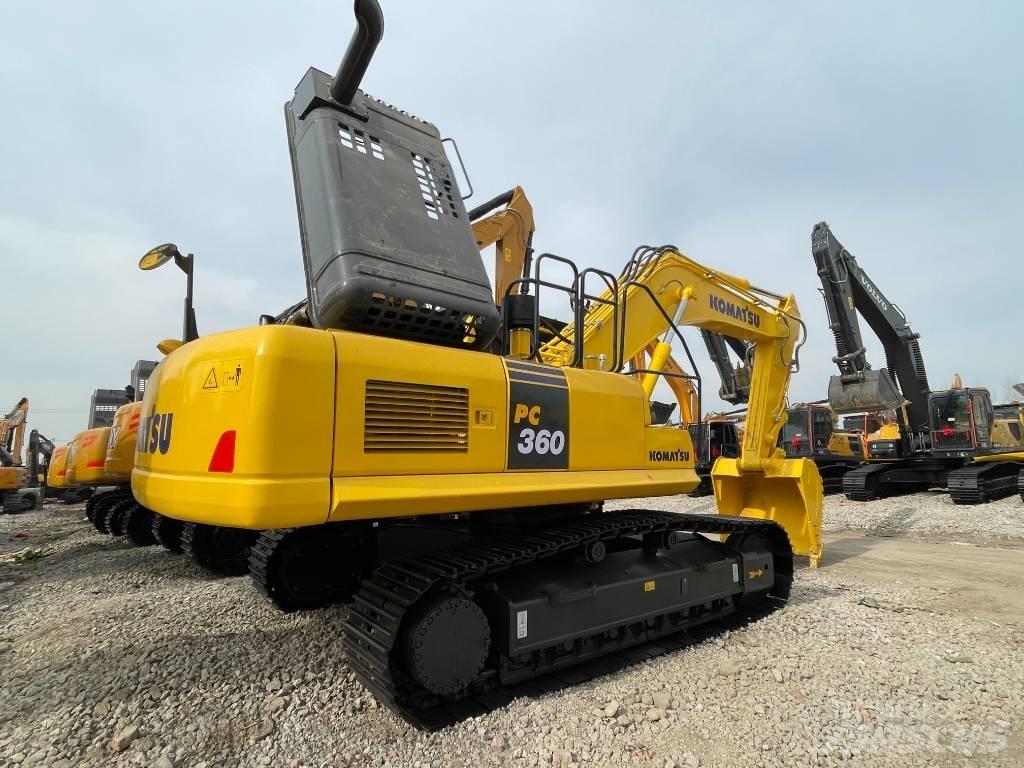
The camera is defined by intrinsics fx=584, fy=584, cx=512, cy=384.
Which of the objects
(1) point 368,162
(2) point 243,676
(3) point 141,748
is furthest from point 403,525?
(1) point 368,162

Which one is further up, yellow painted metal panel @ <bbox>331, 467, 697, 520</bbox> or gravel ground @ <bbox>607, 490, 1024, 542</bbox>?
yellow painted metal panel @ <bbox>331, 467, 697, 520</bbox>

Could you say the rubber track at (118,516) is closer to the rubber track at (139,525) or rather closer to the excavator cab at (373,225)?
the rubber track at (139,525)

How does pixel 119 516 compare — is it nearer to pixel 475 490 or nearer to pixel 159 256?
pixel 159 256

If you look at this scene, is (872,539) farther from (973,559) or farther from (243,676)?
(243,676)

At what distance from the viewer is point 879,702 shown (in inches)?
127

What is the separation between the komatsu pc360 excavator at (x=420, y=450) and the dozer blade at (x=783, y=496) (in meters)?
2.41

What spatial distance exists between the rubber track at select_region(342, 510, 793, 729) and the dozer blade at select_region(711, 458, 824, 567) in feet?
11.1

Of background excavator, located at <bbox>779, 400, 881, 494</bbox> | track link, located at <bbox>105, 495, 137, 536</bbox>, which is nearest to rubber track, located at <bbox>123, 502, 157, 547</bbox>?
track link, located at <bbox>105, 495, 137, 536</bbox>

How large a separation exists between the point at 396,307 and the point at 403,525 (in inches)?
56.2

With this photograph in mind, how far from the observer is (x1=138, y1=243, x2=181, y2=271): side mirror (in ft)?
12.5

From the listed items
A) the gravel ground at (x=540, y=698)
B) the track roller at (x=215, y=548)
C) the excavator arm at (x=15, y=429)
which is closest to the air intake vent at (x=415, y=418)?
the gravel ground at (x=540, y=698)

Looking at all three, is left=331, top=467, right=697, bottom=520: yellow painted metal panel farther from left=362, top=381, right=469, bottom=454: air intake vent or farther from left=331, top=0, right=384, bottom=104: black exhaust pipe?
left=331, top=0, right=384, bottom=104: black exhaust pipe

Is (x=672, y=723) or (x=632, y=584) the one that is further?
(x=632, y=584)

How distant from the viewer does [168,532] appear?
7867mm
